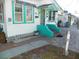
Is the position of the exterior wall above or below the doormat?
above

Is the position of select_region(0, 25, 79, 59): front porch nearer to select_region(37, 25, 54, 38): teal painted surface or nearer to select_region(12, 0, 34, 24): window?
select_region(37, 25, 54, 38): teal painted surface

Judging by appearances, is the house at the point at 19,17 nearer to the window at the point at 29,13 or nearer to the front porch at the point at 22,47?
the window at the point at 29,13

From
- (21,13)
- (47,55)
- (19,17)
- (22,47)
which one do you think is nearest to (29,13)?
(21,13)

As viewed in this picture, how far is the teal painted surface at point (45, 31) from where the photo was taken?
30.5 ft

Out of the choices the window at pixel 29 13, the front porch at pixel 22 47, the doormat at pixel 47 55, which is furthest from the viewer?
the window at pixel 29 13

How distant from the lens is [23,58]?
5.14m

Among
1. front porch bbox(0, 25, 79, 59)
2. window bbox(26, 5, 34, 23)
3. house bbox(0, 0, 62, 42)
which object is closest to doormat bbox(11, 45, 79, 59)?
front porch bbox(0, 25, 79, 59)

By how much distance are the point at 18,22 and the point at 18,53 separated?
3233mm

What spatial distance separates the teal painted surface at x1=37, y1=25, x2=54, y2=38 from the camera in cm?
929

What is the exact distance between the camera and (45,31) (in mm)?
9508

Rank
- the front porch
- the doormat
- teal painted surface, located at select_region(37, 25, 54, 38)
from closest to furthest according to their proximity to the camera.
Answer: the doormat < the front porch < teal painted surface, located at select_region(37, 25, 54, 38)

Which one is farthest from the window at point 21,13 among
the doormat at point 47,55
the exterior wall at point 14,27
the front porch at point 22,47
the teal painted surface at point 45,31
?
the doormat at point 47,55

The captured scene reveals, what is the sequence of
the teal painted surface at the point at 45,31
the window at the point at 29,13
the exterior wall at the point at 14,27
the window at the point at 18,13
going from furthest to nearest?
the teal painted surface at the point at 45,31, the window at the point at 29,13, the window at the point at 18,13, the exterior wall at the point at 14,27

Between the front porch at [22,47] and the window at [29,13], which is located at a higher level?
the window at [29,13]
